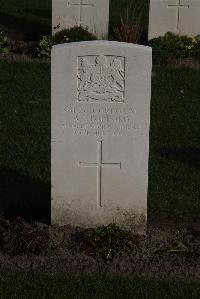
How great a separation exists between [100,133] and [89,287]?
132 cm

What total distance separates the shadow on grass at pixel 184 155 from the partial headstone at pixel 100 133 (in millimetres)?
1986

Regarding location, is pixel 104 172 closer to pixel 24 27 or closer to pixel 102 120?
pixel 102 120

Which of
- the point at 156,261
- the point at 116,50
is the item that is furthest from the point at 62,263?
the point at 116,50

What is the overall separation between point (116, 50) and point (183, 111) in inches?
167

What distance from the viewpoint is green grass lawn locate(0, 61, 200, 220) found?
7.29m

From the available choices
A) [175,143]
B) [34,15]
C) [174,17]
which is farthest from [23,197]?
[34,15]

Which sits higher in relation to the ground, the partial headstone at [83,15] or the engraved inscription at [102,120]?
the partial headstone at [83,15]

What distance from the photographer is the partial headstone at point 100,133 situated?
6090mm

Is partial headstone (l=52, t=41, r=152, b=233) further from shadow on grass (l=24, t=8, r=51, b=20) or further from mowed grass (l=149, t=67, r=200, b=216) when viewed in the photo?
shadow on grass (l=24, t=8, r=51, b=20)

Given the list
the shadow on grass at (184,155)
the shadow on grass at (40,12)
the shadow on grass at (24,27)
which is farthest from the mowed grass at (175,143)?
the shadow on grass at (40,12)

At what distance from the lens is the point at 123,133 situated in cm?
625

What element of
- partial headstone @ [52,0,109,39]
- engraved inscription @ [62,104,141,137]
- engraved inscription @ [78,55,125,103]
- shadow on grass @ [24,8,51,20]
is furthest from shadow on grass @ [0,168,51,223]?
shadow on grass @ [24,8,51,20]

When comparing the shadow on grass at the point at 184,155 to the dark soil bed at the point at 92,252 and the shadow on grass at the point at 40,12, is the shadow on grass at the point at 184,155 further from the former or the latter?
the shadow on grass at the point at 40,12

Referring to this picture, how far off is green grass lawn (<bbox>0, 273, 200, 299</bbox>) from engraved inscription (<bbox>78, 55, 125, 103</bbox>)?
4.76ft
